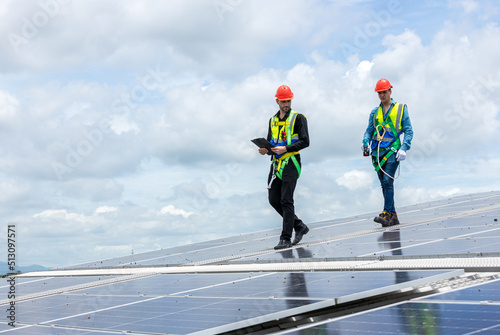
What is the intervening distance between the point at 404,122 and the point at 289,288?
288 inches

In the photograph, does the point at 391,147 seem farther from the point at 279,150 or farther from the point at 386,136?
the point at 279,150

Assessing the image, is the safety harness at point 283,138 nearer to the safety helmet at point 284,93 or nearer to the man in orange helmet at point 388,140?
the safety helmet at point 284,93

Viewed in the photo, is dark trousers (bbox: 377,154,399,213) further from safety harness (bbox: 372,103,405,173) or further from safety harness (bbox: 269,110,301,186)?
safety harness (bbox: 269,110,301,186)

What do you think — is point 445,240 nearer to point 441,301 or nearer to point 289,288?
point 289,288

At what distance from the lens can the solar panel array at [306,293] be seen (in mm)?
4508

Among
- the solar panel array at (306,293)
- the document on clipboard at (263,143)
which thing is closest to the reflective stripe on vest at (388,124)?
the solar panel array at (306,293)

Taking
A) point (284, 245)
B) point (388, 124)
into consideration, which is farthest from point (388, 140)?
point (284, 245)

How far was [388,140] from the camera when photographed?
12734mm

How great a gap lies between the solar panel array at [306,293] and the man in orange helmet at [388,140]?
2.30 m

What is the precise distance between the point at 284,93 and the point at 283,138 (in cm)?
72

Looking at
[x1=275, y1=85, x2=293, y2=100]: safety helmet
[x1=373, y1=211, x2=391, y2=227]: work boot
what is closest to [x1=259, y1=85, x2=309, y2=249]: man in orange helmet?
[x1=275, y1=85, x2=293, y2=100]: safety helmet

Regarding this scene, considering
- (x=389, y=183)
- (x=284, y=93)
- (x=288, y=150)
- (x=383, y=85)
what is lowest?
(x=389, y=183)

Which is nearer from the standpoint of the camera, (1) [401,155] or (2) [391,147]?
(1) [401,155]

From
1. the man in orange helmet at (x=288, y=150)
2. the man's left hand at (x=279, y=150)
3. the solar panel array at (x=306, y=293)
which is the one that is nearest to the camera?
the solar panel array at (x=306, y=293)
